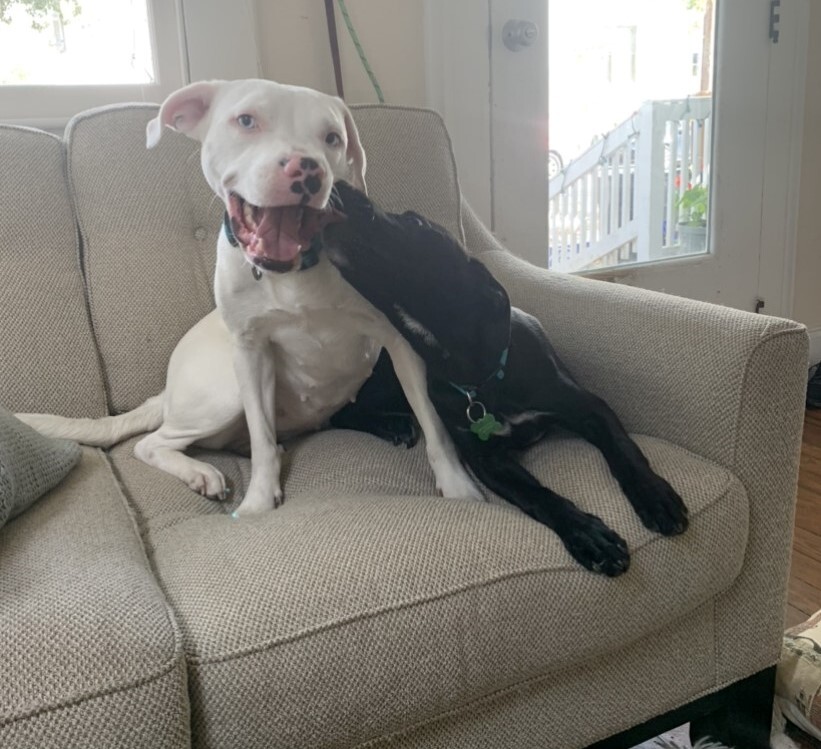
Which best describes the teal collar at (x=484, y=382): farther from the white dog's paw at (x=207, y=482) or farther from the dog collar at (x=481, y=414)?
the white dog's paw at (x=207, y=482)

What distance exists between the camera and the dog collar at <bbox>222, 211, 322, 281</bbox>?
114cm

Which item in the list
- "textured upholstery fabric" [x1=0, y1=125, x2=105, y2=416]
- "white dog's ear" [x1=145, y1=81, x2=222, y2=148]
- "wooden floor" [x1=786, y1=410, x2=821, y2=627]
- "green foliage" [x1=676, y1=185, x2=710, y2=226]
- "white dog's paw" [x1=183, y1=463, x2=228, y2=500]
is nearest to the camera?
"white dog's ear" [x1=145, y1=81, x2=222, y2=148]

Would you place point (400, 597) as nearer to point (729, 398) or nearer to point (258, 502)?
point (258, 502)

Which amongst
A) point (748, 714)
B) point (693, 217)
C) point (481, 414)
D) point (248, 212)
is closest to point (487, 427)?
point (481, 414)

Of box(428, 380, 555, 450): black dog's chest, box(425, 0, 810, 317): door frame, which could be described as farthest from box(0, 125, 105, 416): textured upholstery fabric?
box(425, 0, 810, 317): door frame

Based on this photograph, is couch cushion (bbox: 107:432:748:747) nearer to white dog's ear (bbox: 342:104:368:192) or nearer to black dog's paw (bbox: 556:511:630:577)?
black dog's paw (bbox: 556:511:630:577)

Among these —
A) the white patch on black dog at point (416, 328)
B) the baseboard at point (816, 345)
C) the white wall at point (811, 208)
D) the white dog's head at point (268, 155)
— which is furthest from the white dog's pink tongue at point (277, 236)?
the baseboard at point (816, 345)

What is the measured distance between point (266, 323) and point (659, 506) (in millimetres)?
651

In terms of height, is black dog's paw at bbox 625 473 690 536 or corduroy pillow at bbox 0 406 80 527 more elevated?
corduroy pillow at bbox 0 406 80 527

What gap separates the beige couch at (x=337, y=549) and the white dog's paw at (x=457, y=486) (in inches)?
1.9

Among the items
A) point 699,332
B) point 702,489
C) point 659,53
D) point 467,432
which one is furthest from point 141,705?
point 659,53

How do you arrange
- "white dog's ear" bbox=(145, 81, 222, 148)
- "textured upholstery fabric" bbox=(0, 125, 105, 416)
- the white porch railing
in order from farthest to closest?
the white porch railing, "textured upholstery fabric" bbox=(0, 125, 105, 416), "white dog's ear" bbox=(145, 81, 222, 148)

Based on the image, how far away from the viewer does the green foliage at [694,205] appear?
2762mm

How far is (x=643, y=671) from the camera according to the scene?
1.11 metres
